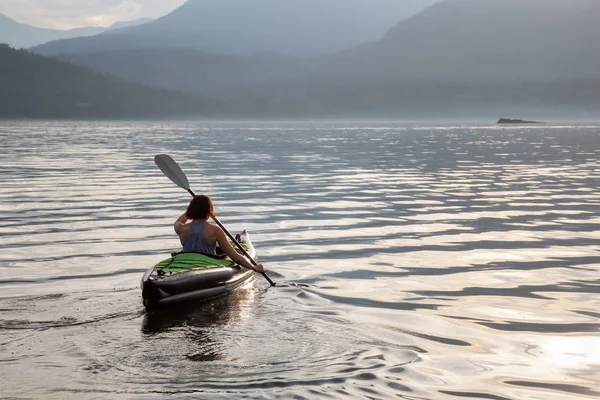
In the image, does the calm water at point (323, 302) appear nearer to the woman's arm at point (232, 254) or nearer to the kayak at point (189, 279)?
the kayak at point (189, 279)

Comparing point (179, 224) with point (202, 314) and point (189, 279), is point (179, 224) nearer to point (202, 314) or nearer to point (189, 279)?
point (189, 279)

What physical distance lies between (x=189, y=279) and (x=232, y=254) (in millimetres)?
1358

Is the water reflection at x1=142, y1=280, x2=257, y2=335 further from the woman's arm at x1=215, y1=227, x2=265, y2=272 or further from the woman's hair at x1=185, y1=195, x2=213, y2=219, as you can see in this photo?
the woman's hair at x1=185, y1=195, x2=213, y2=219

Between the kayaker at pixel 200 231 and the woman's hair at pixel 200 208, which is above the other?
the woman's hair at pixel 200 208

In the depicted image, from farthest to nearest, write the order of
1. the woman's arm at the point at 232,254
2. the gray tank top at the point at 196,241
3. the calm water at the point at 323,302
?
the woman's arm at the point at 232,254
the gray tank top at the point at 196,241
the calm water at the point at 323,302

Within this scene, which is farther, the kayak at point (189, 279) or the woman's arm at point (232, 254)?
the woman's arm at point (232, 254)

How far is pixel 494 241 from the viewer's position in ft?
58.6

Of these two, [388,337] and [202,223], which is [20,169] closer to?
[202,223]

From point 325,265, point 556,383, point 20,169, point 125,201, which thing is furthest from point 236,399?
point 20,169

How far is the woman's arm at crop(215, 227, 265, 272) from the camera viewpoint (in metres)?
12.9

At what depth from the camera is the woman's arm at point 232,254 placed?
1288cm

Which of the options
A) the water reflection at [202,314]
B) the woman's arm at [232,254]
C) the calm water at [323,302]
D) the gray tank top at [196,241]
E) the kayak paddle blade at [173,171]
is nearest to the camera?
the calm water at [323,302]

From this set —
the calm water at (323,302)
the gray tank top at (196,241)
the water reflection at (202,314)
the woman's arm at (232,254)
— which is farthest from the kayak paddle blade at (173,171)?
the water reflection at (202,314)

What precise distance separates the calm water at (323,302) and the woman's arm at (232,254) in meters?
0.42
